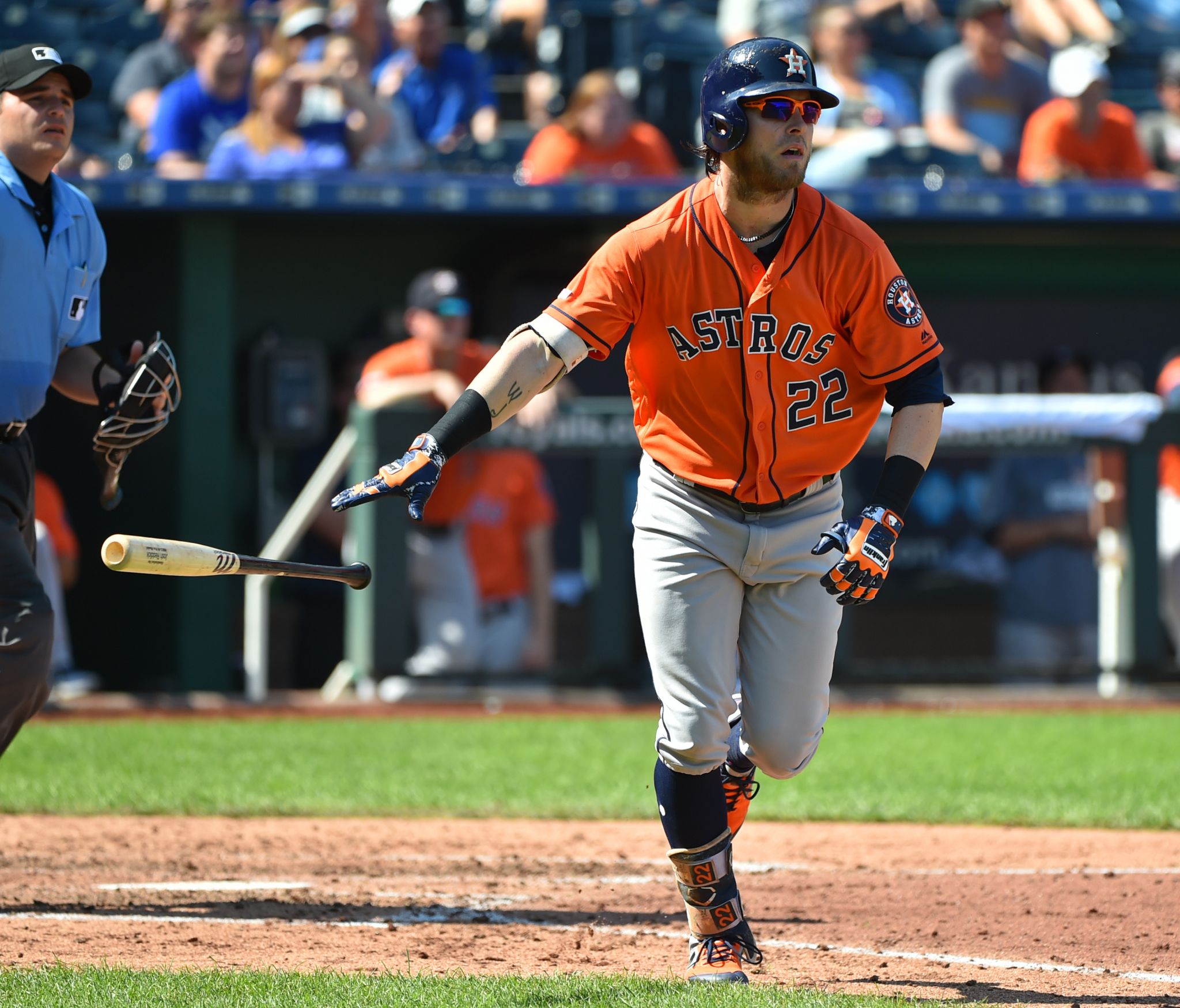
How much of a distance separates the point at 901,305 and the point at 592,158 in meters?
6.23

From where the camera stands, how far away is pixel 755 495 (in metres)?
3.79

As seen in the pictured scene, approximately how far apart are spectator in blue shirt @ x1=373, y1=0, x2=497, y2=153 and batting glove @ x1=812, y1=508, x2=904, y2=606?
22.7 feet

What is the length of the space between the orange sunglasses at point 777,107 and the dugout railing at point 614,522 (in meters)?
5.10

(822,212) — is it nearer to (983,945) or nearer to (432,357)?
(983,945)

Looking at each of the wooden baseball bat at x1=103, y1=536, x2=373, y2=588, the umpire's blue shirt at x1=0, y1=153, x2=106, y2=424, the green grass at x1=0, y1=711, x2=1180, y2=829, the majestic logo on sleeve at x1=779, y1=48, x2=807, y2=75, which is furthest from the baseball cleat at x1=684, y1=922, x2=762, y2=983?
the green grass at x1=0, y1=711, x2=1180, y2=829

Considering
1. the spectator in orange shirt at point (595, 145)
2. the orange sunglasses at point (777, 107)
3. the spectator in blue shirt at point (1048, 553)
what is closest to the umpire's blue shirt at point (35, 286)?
the orange sunglasses at point (777, 107)

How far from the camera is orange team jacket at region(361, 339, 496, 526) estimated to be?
28.8 ft

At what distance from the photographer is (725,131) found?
368 centimetres

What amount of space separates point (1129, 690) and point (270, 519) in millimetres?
4546

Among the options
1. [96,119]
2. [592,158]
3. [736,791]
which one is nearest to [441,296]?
[592,158]

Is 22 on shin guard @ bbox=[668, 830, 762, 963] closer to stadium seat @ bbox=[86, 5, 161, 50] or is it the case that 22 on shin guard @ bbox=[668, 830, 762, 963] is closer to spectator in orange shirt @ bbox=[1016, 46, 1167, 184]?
spectator in orange shirt @ bbox=[1016, 46, 1167, 184]

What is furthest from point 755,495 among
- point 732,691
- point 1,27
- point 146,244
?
point 1,27

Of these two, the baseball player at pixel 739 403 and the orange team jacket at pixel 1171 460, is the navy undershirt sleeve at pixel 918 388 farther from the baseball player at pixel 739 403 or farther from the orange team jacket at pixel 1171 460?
the orange team jacket at pixel 1171 460

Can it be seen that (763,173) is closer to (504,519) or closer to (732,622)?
(732,622)
